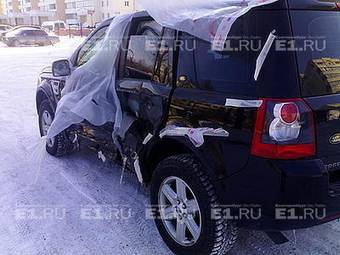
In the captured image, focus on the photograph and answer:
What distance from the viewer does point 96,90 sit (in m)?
3.85

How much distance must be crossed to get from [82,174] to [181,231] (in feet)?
6.40

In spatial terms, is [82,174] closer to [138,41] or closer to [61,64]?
[61,64]

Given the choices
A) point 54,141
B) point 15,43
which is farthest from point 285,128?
point 15,43

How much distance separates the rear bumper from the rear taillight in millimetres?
60

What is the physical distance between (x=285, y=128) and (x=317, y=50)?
51cm

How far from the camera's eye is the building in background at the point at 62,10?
222ft

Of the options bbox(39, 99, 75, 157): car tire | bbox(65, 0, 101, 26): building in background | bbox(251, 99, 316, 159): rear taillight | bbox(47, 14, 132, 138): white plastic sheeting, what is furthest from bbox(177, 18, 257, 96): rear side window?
bbox(65, 0, 101, 26): building in background

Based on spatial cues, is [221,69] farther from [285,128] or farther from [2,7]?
[2,7]

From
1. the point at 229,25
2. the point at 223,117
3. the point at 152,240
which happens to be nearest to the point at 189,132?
the point at 223,117

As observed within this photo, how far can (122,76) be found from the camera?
11.7 ft

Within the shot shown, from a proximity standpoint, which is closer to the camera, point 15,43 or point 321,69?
point 321,69

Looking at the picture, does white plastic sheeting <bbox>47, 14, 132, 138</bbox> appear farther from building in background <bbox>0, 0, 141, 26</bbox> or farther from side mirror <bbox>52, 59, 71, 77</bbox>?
building in background <bbox>0, 0, 141, 26</bbox>

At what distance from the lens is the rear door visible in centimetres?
228

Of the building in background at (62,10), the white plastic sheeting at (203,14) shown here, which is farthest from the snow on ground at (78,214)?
the building in background at (62,10)
